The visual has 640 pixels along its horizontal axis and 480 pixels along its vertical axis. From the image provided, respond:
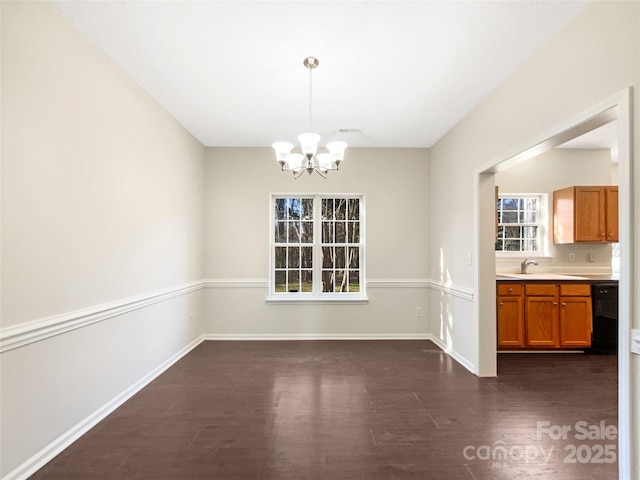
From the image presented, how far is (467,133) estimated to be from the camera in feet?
11.9

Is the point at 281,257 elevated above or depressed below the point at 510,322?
above

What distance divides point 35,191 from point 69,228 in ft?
1.10

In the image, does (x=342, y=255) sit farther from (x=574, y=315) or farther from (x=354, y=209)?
(x=574, y=315)

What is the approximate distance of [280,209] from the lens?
497 centimetres

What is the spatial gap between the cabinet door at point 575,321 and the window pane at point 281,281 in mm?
3717

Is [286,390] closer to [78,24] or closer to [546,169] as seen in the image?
[78,24]

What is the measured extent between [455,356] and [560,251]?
2513mm

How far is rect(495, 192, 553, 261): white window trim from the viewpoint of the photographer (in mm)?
4832

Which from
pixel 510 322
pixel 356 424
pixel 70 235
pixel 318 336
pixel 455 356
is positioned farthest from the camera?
pixel 318 336

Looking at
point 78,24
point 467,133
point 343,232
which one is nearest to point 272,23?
point 78,24

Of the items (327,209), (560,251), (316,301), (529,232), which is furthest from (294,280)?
(560,251)

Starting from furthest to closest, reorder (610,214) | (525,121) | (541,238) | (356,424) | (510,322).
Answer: (541,238) < (610,214) < (510,322) < (525,121) < (356,424)

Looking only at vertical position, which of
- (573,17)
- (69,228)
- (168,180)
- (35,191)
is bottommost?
(69,228)

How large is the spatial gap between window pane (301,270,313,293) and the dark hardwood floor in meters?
1.37
